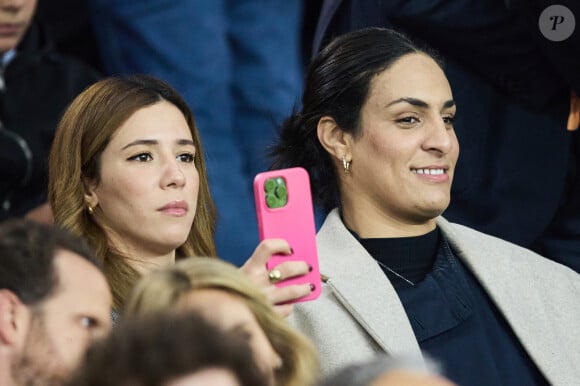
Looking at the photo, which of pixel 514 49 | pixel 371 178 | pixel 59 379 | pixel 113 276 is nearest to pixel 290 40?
pixel 514 49

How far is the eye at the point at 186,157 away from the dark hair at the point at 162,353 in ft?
3.92

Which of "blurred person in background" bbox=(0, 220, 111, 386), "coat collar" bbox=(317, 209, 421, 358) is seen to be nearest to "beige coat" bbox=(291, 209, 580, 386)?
"coat collar" bbox=(317, 209, 421, 358)

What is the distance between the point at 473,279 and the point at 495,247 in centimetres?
10

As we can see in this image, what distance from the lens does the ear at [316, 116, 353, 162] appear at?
297 centimetres

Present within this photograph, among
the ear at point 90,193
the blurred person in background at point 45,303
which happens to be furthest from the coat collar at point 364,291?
the blurred person in background at point 45,303

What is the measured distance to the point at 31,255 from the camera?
1878 millimetres

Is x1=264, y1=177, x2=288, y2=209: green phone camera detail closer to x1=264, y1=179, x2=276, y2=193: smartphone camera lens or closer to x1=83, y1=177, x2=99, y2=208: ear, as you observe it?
x1=264, y1=179, x2=276, y2=193: smartphone camera lens

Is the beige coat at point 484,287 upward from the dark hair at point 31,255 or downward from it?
downward

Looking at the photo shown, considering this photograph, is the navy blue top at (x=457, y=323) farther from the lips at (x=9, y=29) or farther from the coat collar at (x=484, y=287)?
the lips at (x=9, y=29)

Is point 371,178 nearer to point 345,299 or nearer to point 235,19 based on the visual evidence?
point 345,299

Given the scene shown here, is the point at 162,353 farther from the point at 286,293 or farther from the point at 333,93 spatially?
the point at 333,93

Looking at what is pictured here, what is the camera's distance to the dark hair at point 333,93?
2.96 metres

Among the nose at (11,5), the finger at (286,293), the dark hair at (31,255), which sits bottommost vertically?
the finger at (286,293)

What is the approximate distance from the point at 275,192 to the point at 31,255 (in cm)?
62
